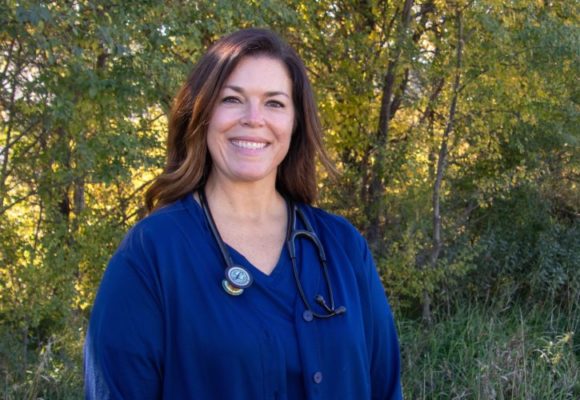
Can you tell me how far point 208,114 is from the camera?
2.00m

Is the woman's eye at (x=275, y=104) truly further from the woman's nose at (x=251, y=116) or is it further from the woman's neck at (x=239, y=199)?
the woman's neck at (x=239, y=199)

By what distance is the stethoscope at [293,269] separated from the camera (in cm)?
185

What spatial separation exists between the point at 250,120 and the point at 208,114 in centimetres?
11

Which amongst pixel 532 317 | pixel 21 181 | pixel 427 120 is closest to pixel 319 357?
pixel 21 181

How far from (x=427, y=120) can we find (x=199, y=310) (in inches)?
198

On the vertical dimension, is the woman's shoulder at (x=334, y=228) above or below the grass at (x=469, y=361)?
above

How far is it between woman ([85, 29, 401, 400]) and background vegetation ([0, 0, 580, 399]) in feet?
5.60

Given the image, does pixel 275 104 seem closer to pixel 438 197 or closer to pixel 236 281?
pixel 236 281

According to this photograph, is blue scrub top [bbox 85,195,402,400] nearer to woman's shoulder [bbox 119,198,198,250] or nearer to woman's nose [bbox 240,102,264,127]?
woman's shoulder [bbox 119,198,198,250]

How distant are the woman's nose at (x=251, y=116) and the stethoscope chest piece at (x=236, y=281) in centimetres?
39

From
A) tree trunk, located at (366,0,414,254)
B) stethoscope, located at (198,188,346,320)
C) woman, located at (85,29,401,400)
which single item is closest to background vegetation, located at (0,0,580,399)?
tree trunk, located at (366,0,414,254)

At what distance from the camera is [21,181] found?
5.14 m

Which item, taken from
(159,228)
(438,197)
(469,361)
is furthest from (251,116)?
(438,197)

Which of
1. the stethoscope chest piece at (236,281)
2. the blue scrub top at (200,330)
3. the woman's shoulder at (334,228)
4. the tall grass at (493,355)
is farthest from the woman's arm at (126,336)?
the tall grass at (493,355)
